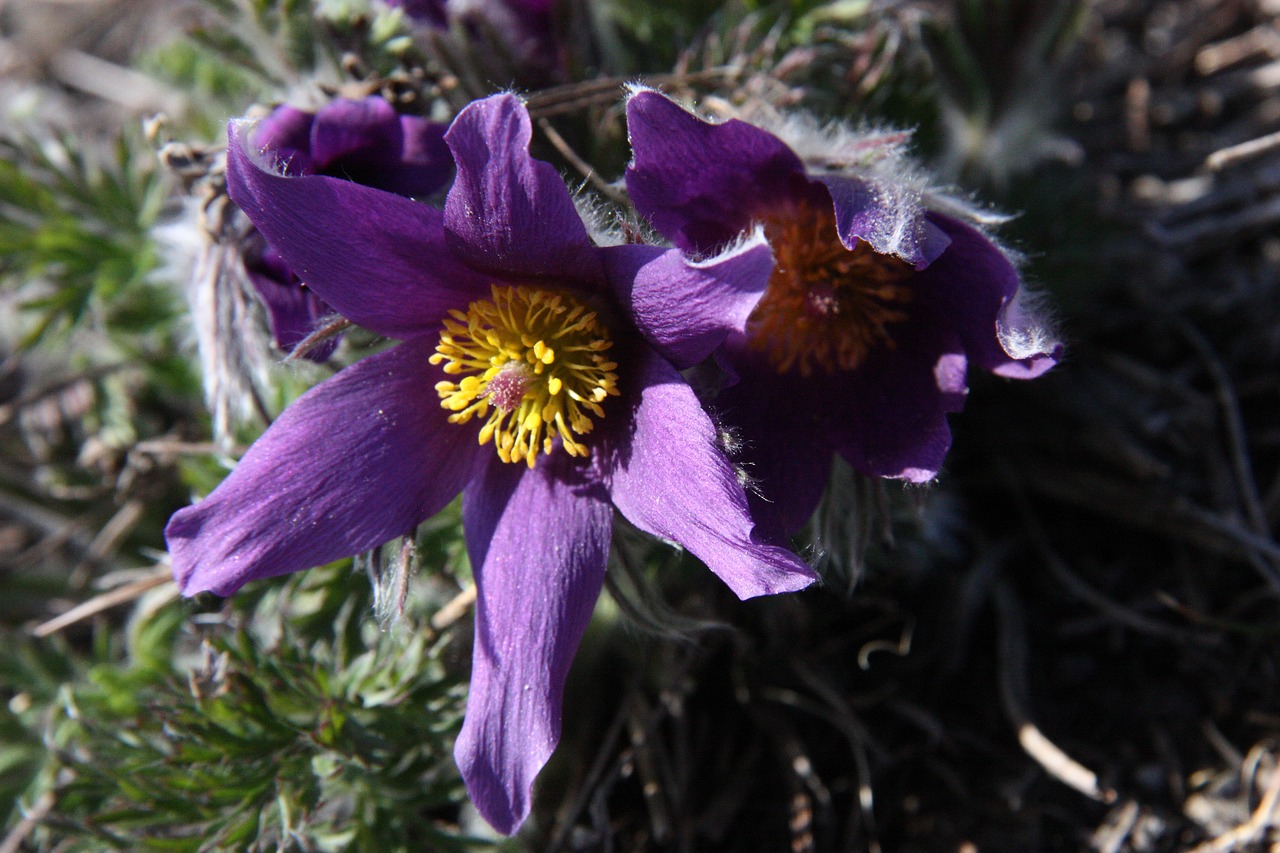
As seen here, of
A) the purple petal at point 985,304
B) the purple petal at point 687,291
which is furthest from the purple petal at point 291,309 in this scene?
the purple petal at point 985,304

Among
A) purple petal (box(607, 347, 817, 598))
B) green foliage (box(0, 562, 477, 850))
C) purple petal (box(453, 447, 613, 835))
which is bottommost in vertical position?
green foliage (box(0, 562, 477, 850))

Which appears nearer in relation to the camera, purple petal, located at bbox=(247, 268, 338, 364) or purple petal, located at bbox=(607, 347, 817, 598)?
purple petal, located at bbox=(607, 347, 817, 598)

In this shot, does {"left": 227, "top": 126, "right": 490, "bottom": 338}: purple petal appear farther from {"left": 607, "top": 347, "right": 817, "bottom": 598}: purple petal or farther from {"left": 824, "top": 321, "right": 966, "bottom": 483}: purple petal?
{"left": 824, "top": 321, "right": 966, "bottom": 483}: purple petal

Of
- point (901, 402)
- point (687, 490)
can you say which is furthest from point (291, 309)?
point (901, 402)

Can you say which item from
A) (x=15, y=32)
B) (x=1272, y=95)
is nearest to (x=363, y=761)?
(x=1272, y=95)

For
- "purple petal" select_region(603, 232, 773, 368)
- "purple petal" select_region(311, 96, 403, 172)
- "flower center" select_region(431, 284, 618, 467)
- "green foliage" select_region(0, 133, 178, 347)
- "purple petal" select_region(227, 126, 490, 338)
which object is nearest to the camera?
"purple petal" select_region(603, 232, 773, 368)

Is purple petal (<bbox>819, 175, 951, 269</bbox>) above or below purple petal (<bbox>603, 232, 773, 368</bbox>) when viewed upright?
above

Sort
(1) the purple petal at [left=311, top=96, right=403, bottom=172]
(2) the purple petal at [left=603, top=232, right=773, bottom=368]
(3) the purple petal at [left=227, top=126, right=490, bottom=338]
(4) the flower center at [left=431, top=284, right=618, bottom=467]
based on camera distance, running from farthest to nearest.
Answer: (1) the purple petal at [left=311, top=96, right=403, bottom=172]
(4) the flower center at [left=431, top=284, right=618, bottom=467]
(3) the purple petal at [left=227, top=126, right=490, bottom=338]
(2) the purple petal at [left=603, top=232, right=773, bottom=368]

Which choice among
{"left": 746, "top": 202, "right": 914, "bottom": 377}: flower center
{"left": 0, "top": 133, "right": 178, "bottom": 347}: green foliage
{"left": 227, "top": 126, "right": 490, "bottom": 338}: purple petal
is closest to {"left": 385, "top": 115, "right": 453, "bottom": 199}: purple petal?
{"left": 227, "top": 126, "right": 490, "bottom": 338}: purple petal
